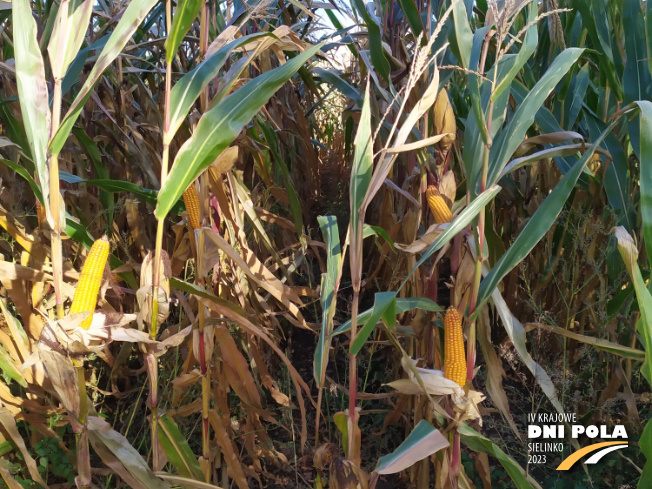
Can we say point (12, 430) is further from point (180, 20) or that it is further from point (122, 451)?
point (180, 20)

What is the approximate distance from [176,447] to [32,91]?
1.04 m

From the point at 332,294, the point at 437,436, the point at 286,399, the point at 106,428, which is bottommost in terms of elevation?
the point at 286,399

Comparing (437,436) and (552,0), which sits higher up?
(552,0)

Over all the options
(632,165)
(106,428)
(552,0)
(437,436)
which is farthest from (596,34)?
(106,428)

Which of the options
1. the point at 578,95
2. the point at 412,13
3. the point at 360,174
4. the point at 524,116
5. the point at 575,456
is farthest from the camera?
the point at 578,95

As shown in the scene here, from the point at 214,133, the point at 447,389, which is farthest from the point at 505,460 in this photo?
the point at 214,133

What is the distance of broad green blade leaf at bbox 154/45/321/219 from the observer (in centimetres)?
126

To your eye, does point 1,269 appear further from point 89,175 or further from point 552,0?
point 552,0

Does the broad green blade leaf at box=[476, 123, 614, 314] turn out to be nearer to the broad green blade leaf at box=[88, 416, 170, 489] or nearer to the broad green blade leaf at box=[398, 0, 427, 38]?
the broad green blade leaf at box=[398, 0, 427, 38]

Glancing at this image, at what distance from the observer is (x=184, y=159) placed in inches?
49.8

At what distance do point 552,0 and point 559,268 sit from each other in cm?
135

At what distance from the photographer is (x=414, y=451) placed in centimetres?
133

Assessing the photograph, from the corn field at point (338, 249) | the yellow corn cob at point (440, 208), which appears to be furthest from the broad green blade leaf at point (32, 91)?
the yellow corn cob at point (440, 208)

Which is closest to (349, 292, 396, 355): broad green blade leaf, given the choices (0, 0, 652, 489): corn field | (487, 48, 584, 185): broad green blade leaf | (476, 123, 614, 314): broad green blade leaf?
(0, 0, 652, 489): corn field
